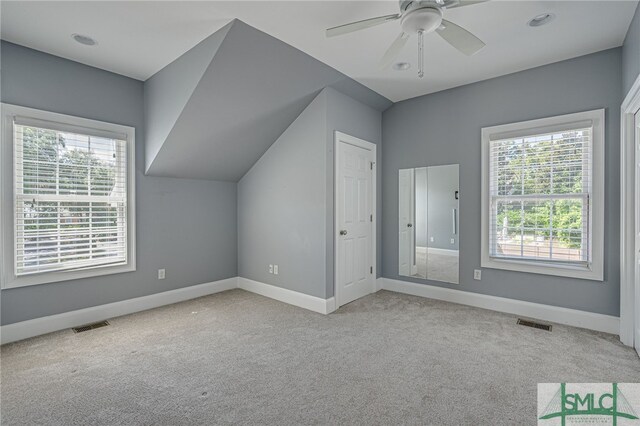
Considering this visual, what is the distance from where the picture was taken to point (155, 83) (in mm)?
3639

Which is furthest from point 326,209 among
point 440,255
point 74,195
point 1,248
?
point 1,248

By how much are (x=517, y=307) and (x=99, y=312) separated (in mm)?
4681

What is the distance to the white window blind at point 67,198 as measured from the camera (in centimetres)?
304

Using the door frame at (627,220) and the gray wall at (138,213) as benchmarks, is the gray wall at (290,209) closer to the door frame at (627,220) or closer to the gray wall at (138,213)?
the gray wall at (138,213)

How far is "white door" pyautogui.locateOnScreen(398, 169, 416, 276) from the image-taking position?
14.8 feet

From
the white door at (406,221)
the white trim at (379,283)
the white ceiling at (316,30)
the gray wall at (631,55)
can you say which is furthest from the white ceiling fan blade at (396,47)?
the white trim at (379,283)

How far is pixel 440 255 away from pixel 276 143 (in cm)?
267

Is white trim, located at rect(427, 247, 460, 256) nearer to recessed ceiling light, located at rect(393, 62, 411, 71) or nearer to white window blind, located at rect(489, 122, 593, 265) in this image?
white window blind, located at rect(489, 122, 593, 265)

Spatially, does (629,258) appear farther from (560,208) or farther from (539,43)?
(539,43)

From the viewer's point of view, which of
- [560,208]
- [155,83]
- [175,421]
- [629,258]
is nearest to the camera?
[175,421]

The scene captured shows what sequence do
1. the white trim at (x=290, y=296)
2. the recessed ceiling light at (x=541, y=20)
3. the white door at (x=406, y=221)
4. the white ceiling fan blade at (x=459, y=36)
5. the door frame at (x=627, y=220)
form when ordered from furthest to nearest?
the white door at (x=406, y=221), the white trim at (x=290, y=296), the door frame at (x=627, y=220), the recessed ceiling light at (x=541, y=20), the white ceiling fan blade at (x=459, y=36)

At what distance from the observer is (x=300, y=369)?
2.43 meters

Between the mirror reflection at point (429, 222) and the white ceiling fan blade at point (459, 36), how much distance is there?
212 cm

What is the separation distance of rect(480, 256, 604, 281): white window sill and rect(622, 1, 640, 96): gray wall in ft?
5.62
